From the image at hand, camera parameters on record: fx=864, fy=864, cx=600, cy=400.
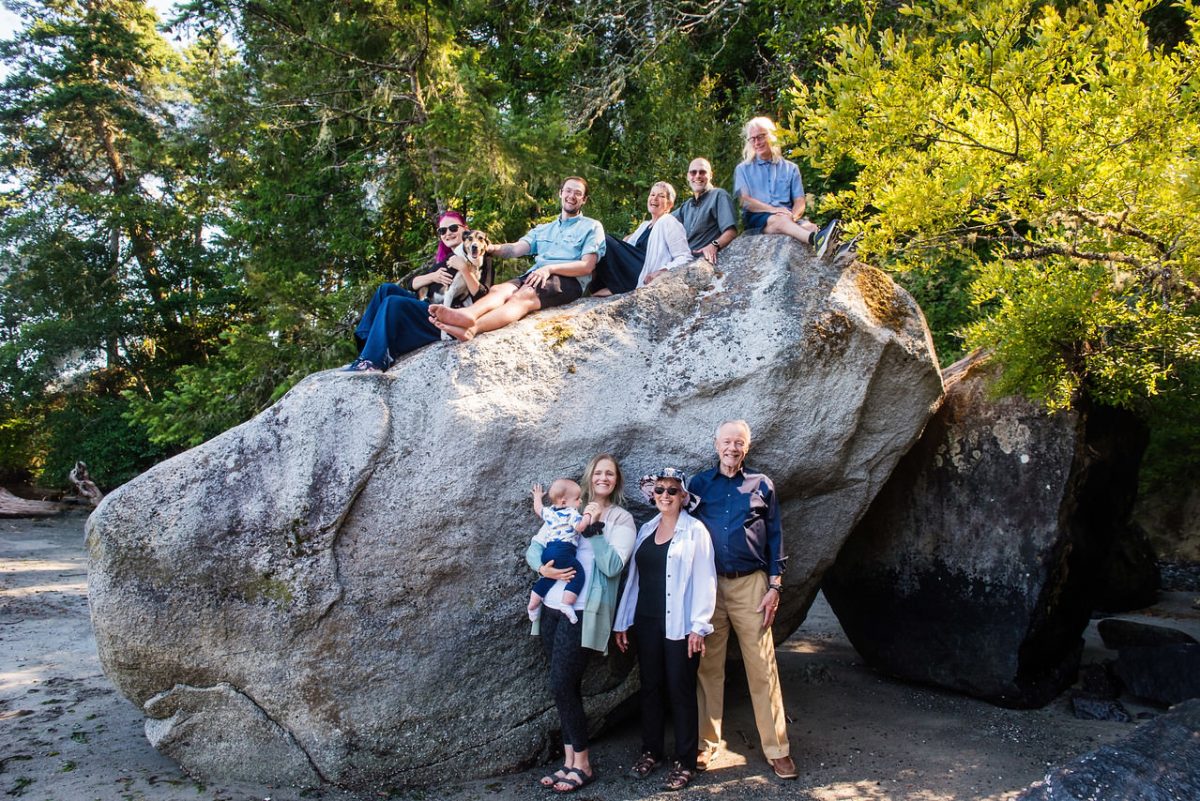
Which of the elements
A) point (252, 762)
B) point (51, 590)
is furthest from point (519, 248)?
point (51, 590)

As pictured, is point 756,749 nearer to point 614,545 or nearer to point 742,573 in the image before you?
point 742,573

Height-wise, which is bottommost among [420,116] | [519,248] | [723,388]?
[723,388]

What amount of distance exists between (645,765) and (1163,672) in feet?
12.1

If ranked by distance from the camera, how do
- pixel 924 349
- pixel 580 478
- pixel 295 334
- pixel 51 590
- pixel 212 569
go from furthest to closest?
pixel 295 334
pixel 51 590
pixel 924 349
pixel 580 478
pixel 212 569

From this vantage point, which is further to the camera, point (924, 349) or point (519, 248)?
point (519, 248)

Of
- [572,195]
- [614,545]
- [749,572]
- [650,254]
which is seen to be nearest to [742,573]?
[749,572]

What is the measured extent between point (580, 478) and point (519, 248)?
1806 mm

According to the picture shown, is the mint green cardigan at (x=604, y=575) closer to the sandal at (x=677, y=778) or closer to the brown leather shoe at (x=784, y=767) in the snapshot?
the sandal at (x=677, y=778)

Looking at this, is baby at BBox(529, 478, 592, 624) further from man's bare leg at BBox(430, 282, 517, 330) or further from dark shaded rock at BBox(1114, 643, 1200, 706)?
dark shaded rock at BBox(1114, 643, 1200, 706)

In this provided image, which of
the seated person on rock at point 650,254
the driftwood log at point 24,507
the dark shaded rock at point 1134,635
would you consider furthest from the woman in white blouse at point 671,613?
the driftwood log at point 24,507

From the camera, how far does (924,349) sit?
5438mm

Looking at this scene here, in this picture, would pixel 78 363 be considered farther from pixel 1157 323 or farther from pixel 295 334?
pixel 1157 323

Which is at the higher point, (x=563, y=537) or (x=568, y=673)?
(x=563, y=537)

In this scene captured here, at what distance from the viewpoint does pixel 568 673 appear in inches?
183
